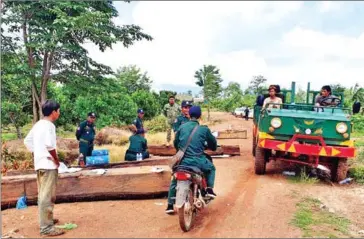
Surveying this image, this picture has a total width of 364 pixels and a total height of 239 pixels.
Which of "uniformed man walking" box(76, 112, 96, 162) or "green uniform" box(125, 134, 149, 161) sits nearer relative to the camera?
"green uniform" box(125, 134, 149, 161)

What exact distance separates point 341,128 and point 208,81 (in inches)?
1308

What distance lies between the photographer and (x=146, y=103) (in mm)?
30453

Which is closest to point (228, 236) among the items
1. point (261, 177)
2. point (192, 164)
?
point (192, 164)

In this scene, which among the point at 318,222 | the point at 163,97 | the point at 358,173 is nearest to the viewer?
the point at 318,222

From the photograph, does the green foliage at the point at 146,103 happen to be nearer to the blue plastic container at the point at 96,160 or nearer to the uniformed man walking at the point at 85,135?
the uniformed man walking at the point at 85,135

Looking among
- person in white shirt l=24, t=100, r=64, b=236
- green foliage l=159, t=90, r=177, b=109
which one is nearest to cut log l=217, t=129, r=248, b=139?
person in white shirt l=24, t=100, r=64, b=236

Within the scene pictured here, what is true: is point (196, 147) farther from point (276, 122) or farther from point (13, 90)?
point (13, 90)

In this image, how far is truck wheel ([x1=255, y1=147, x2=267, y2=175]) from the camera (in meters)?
8.23

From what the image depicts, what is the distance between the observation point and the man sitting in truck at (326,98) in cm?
892

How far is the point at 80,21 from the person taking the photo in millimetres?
11023

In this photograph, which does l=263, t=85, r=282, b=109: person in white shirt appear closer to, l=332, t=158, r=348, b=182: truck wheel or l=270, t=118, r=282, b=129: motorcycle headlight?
l=270, t=118, r=282, b=129: motorcycle headlight

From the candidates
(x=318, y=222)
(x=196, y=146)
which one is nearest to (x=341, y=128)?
(x=318, y=222)

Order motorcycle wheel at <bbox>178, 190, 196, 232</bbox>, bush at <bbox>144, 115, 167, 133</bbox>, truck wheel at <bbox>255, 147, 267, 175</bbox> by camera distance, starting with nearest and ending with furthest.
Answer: motorcycle wheel at <bbox>178, 190, 196, 232</bbox> → truck wheel at <bbox>255, 147, 267, 175</bbox> → bush at <bbox>144, 115, 167, 133</bbox>

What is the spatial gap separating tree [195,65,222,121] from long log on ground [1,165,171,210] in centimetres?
3387
